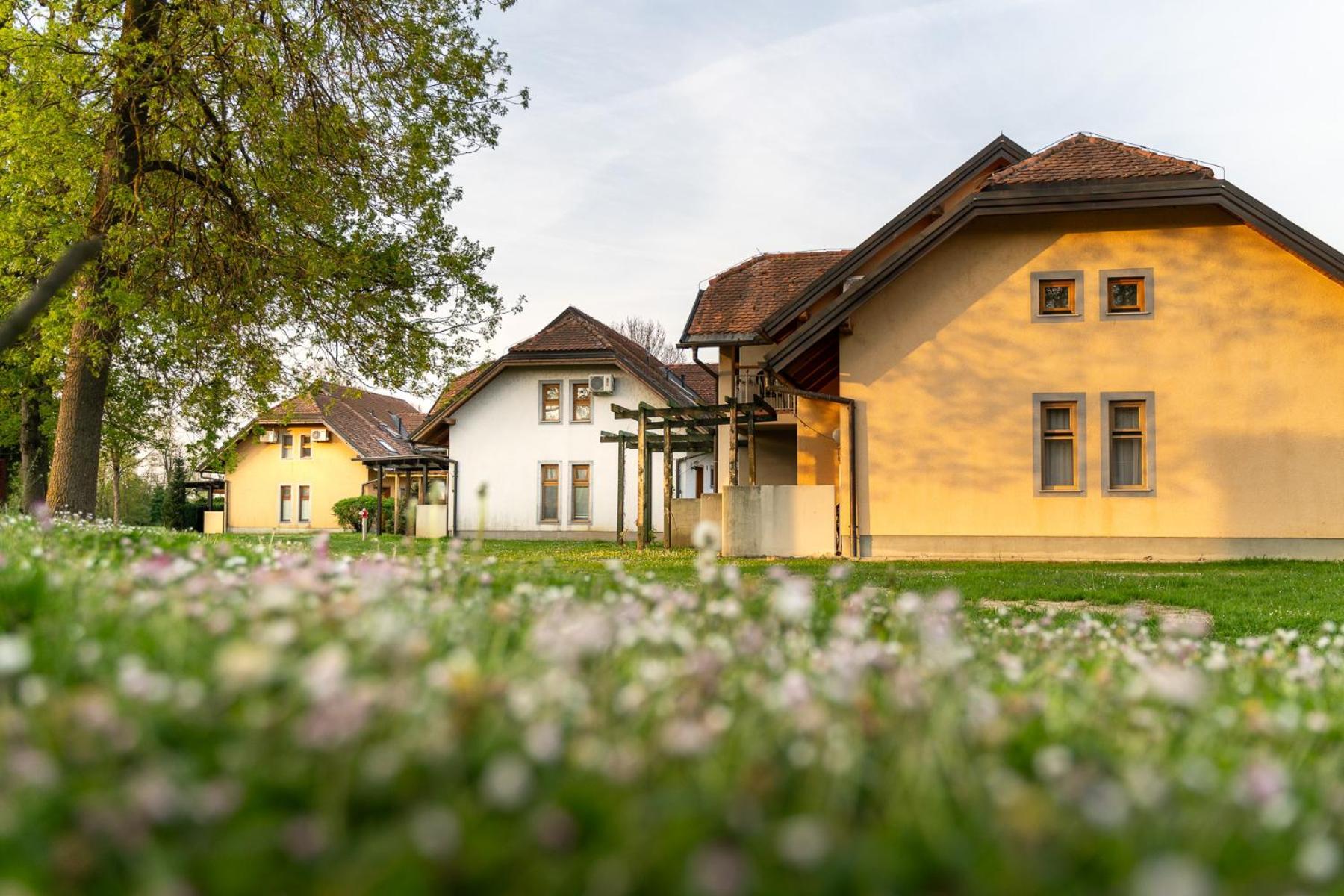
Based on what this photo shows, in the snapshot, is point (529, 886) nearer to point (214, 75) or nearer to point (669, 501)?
point (214, 75)

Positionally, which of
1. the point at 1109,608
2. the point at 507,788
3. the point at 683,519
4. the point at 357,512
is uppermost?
the point at 507,788

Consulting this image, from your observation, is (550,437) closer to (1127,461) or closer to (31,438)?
(31,438)

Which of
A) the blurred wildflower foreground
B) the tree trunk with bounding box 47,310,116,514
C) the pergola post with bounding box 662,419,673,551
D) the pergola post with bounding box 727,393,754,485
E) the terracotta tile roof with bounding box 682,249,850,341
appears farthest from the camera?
the terracotta tile roof with bounding box 682,249,850,341

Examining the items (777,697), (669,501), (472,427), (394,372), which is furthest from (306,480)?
(777,697)

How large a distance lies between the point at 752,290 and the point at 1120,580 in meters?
16.0

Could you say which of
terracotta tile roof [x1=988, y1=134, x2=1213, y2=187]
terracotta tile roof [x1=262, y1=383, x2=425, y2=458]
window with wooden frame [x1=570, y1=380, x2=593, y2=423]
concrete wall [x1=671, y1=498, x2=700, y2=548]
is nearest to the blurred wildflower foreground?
terracotta tile roof [x1=988, y1=134, x2=1213, y2=187]

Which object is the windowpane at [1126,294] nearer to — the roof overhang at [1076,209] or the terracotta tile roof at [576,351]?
the roof overhang at [1076,209]

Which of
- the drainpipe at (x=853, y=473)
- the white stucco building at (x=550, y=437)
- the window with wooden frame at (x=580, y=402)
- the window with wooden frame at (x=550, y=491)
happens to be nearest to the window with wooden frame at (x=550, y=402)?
the white stucco building at (x=550, y=437)

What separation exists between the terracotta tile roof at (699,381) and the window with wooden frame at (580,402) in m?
6.37

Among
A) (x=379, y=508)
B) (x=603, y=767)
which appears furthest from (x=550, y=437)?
(x=603, y=767)

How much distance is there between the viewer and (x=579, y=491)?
38.3m

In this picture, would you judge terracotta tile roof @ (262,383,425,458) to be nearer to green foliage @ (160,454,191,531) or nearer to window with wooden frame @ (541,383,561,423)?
green foliage @ (160,454,191,531)

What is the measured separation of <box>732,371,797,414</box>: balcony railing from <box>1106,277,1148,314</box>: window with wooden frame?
8.58 m

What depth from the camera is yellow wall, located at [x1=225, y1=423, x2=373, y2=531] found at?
51156 mm
